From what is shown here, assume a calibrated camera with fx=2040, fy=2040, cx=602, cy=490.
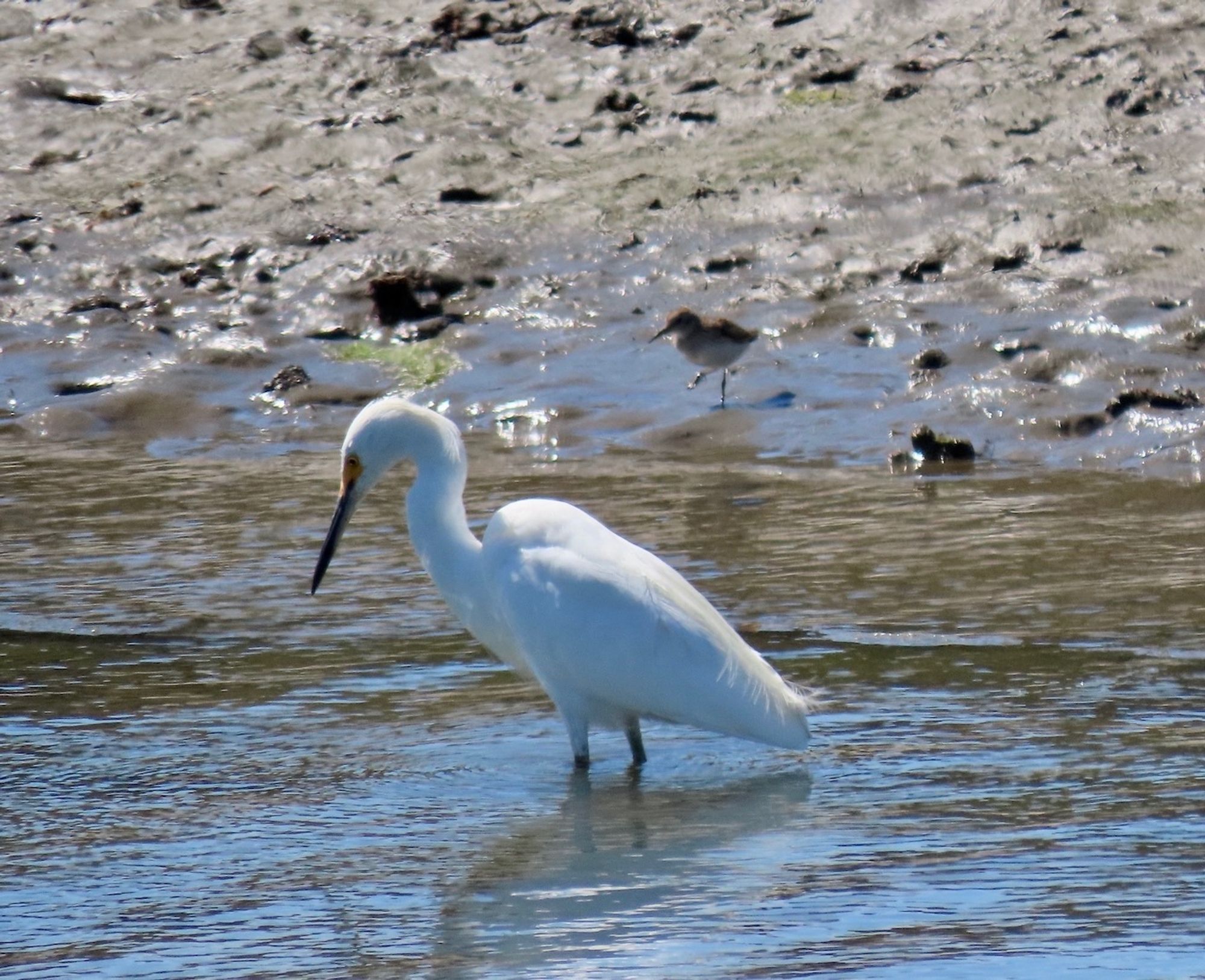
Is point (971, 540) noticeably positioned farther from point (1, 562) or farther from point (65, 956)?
point (65, 956)

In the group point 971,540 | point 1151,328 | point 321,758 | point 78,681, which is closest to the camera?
point 321,758

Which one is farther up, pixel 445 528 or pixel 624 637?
pixel 445 528

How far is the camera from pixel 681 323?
399 inches

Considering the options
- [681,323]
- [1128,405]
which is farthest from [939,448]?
[681,323]

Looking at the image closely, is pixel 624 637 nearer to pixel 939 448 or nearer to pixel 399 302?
pixel 939 448

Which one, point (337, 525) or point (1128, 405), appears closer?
point (337, 525)

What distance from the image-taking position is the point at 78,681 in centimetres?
638

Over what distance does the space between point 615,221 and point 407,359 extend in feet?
5.63

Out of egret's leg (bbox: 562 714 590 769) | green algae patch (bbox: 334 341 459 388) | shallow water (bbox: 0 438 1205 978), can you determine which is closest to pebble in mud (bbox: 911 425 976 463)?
shallow water (bbox: 0 438 1205 978)

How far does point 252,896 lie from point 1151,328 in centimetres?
658

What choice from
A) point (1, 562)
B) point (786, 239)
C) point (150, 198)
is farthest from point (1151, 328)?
point (150, 198)

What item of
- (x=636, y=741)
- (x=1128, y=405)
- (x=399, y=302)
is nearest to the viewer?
(x=636, y=741)

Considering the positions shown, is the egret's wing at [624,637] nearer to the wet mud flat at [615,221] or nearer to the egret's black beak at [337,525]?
the egret's black beak at [337,525]

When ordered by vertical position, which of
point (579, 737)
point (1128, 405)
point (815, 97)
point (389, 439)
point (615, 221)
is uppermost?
point (815, 97)
